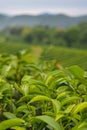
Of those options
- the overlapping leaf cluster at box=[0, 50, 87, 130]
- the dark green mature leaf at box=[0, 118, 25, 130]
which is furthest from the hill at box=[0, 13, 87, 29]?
the dark green mature leaf at box=[0, 118, 25, 130]

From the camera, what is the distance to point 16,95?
96cm

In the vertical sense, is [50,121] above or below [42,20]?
above

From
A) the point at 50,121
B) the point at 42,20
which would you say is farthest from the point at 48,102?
the point at 42,20

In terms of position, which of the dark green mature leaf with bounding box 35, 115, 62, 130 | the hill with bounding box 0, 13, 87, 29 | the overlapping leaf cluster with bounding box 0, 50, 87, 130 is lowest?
the hill with bounding box 0, 13, 87, 29

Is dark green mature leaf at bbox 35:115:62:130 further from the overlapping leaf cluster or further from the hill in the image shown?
the hill

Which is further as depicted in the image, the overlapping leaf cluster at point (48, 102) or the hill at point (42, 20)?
the hill at point (42, 20)

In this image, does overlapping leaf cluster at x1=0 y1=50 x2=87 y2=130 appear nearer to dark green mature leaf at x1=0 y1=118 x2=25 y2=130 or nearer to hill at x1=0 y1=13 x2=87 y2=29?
dark green mature leaf at x1=0 y1=118 x2=25 y2=130

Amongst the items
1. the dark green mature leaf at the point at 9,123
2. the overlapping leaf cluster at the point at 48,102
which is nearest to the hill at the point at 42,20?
the overlapping leaf cluster at the point at 48,102

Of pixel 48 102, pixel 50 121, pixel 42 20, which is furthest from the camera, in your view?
pixel 42 20

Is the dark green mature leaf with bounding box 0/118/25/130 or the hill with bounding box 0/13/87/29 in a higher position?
the dark green mature leaf with bounding box 0/118/25/130

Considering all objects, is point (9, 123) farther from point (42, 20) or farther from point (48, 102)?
point (42, 20)

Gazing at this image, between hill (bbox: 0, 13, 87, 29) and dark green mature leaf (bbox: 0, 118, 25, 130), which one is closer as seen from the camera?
dark green mature leaf (bbox: 0, 118, 25, 130)

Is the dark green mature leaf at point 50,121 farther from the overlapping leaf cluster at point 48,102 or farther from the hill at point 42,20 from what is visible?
the hill at point 42,20

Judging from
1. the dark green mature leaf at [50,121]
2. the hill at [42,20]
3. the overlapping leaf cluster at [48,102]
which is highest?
the dark green mature leaf at [50,121]
